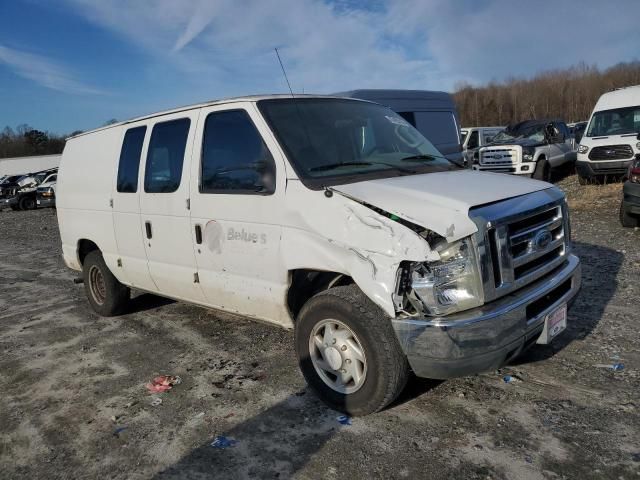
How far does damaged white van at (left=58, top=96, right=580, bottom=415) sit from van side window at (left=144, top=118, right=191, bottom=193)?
17mm

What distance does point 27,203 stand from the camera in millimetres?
25266

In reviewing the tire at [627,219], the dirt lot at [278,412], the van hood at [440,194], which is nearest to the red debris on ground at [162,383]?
the dirt lot at [278,412]

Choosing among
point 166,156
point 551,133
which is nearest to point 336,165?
point 166,156

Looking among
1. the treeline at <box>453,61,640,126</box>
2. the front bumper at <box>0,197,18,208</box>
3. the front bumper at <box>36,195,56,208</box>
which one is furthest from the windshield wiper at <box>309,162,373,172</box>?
the treeline at <box>453,61,640,126</box>

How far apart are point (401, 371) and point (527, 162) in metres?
12.3

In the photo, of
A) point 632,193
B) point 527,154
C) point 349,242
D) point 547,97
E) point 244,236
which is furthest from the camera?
point 547,97

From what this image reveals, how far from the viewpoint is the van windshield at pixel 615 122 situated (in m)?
12.1

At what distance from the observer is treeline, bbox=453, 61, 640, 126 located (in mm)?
60500

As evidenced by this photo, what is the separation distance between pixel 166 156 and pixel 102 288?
2230mm

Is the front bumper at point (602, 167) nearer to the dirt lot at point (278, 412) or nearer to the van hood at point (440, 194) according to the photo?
the dirt lot at point (278, 412)

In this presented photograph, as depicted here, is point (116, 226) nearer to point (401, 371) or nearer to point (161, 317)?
point (161, 317)

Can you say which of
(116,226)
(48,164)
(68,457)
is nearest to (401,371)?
(68,457)

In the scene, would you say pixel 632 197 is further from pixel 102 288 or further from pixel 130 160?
pixel 102 288

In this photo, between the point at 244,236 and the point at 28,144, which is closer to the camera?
the point at 244,236
